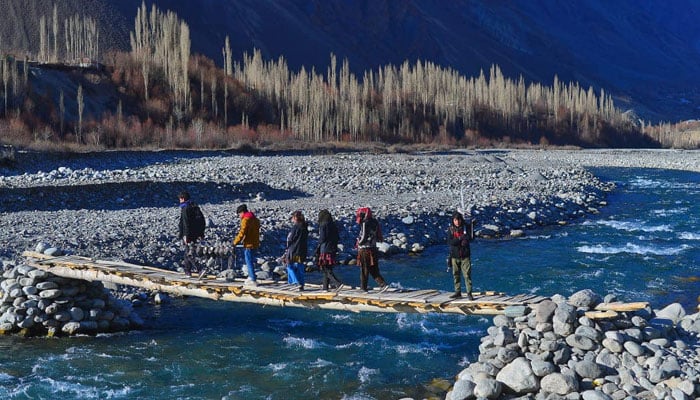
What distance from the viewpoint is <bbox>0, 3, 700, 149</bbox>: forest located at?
58312mm

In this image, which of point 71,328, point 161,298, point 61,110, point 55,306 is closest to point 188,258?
point 161,298

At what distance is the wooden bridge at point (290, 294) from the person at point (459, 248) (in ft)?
0.77

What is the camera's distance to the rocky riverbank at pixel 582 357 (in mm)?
10203

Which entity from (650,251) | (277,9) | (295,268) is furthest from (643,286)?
(277,9)

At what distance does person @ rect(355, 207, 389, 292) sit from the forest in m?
35.6

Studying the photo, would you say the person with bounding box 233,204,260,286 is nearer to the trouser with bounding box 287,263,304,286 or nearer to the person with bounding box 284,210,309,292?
the trouser with bounding box 287,263,304,286

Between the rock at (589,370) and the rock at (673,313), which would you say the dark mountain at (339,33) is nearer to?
the rock at (673,313)

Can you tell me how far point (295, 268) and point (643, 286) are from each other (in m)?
9.70

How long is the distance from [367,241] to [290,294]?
1708mm

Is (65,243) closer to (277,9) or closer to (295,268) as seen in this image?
(295,268)

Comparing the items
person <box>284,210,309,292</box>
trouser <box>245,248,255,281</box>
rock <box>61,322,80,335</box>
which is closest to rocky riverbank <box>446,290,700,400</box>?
person <box>284,210,309,292</box>

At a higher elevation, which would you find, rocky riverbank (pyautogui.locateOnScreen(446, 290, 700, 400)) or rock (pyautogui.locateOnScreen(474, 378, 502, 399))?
rocky riverbank (pyautogui.locateOnScreen(446, 290, 700, 400))

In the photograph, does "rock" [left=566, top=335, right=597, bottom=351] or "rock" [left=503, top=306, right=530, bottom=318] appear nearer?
"rock" [left=566, top=335, right=597, bottom=351]

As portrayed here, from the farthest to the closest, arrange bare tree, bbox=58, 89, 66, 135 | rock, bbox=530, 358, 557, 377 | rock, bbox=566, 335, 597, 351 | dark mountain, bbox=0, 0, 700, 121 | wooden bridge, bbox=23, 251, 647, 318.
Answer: dark mountain, bbox=0, 0, 700, 121 → bare tree, bbox=58, 89, 66, 135 → wooden bridge, bbox=23, 251, 647, 318 → rock, bbox=566, 335, 597, 351 → rock, bbox=530, 358, 557, 377
